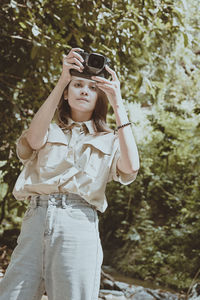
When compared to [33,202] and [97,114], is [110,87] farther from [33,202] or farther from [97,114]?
[33,202]

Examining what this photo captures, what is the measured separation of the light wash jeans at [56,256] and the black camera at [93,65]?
0.48 meters

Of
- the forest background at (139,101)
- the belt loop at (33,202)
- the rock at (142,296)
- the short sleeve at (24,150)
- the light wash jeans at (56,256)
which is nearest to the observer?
the light wash jeans at (56,256)

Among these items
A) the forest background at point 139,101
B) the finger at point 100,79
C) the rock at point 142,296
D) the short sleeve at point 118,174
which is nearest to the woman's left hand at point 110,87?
the finger at point 100,79

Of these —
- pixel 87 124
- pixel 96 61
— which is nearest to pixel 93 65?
pixel 96 61

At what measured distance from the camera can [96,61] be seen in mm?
1499

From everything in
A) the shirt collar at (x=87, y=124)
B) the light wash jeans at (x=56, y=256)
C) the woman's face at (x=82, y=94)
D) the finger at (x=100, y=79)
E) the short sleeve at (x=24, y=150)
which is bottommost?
the light wash jeans at (x=56, y=256)

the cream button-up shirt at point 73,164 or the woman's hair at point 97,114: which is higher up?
the woman's hair at point 97,114

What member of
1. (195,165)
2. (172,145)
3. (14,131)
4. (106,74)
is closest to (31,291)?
(106,74)

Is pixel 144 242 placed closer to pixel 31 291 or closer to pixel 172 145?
pixel 172 145

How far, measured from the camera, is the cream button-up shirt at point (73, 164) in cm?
141

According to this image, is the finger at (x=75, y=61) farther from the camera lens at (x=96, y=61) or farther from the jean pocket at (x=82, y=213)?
the jean pocket at (x=82, y=213)

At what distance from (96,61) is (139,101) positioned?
5383 millimetres

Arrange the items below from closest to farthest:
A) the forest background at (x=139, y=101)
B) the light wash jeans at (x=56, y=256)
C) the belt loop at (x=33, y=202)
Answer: the light wash jeans at (x=56, y=256) < the belt loop at (x=33, y=202) < the forest background at (x=139, y=101)

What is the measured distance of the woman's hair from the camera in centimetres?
164
